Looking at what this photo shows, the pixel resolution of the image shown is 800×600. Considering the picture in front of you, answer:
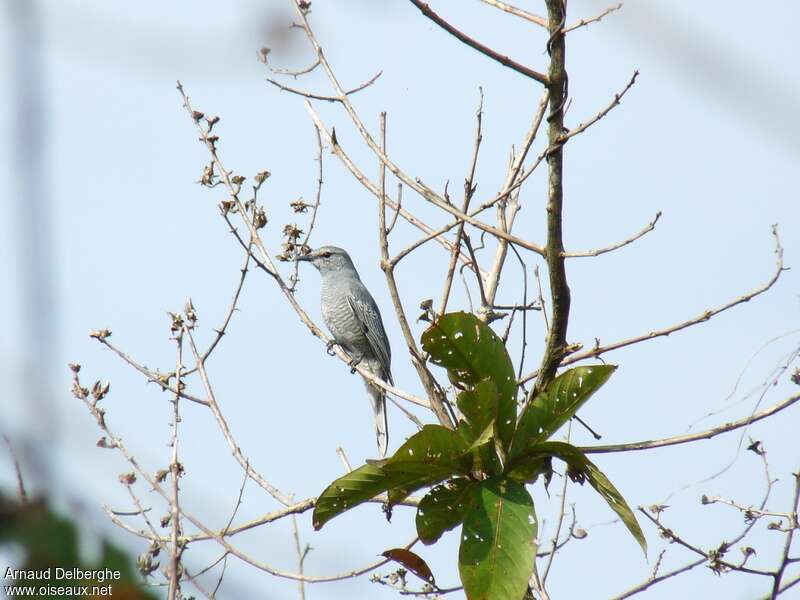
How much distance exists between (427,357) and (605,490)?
870 mm

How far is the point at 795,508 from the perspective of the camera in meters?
4.24

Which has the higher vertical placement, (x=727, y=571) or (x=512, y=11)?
(x=512, y=11)

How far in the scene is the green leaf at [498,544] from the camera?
12.3 feet

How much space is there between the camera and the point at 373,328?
933 centimetres

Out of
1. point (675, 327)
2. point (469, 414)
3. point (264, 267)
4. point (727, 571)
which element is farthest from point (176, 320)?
point (727, 571)

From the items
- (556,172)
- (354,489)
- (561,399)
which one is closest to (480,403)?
(561,399)

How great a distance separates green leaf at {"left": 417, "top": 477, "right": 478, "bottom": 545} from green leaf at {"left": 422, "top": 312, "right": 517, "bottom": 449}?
25 cm

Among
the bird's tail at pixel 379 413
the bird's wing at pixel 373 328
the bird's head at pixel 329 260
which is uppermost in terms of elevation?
the bird's head at pixel 329 260

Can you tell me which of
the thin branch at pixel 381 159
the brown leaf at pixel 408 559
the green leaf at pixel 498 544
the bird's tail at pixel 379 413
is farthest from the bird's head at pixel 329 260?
the green leaf at pixel 498 544

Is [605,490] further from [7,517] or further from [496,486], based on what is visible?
[7,517]

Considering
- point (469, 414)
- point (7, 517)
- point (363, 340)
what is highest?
point (363, 340)

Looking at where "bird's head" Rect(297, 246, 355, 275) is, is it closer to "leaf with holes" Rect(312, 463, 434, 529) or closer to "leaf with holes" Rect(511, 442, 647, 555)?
"leaf with holes" Rect(312, 463, 434, 529)

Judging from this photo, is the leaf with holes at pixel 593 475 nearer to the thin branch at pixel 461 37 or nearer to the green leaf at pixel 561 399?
the green leaf at pixel 561 399

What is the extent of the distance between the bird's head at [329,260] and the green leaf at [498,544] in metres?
6.30
